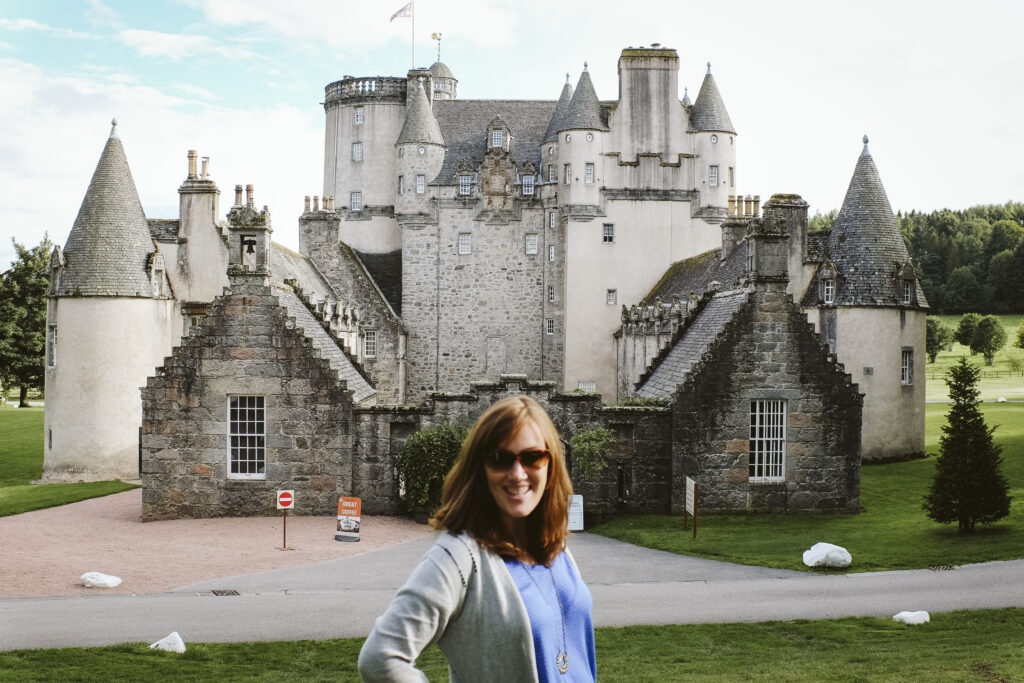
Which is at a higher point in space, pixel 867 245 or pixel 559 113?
pixel 559 113

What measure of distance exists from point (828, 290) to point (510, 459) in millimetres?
35063

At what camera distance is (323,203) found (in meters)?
56.7

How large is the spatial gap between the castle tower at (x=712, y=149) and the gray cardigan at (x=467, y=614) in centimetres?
4842

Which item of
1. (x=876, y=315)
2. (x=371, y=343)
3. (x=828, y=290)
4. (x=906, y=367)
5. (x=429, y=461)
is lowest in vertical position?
(x=429, y=461)

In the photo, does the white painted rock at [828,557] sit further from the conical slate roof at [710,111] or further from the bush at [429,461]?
the conical slate roof at [710,111]

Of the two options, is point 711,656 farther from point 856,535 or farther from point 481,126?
point 481,126

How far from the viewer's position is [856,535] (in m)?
21.7

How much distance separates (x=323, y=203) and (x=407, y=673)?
2129 inches

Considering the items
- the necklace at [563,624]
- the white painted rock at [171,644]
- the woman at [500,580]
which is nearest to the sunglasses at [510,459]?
the woman at [500,580]

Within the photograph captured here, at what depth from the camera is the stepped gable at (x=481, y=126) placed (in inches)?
2229

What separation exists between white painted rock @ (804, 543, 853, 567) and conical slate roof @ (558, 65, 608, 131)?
3577 centimetres

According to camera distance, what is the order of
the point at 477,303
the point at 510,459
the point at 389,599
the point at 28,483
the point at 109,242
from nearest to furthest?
1. the point at 510,459
2. the point at 389,599
3. the point at 28,483
4. the point at 109,242
5. the point at 477,303

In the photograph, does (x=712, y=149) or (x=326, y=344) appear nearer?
(x=326, y=344)

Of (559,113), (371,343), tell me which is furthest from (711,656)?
(559,113)
